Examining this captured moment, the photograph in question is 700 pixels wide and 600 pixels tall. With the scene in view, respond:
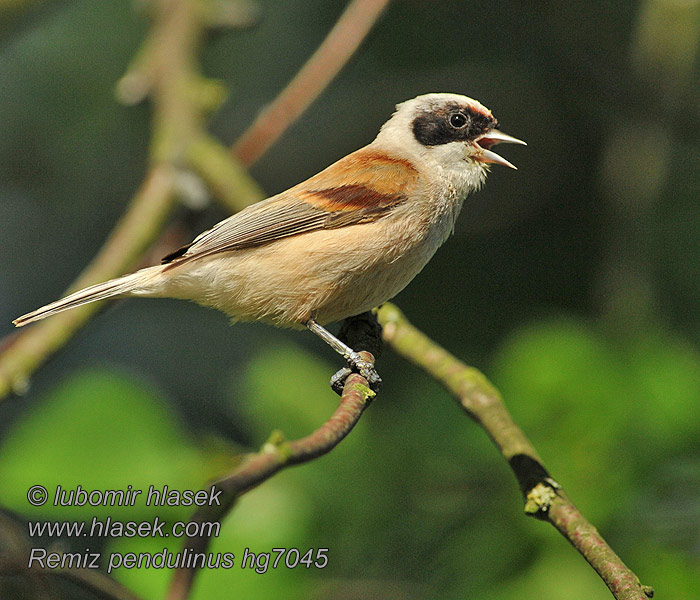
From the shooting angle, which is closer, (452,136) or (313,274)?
(313,274)

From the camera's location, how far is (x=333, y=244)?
376cm

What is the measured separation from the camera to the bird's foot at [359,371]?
3.40m

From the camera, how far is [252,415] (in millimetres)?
4230

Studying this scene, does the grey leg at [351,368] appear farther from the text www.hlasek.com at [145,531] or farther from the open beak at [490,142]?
the open beak at [490,142]

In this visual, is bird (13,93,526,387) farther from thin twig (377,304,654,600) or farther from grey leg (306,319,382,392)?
thin twig (377,304,654,600)

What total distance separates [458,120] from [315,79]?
3.14 feet

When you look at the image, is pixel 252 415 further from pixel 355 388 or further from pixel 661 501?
pixel 661 501

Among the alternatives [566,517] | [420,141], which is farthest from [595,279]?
[566,517]

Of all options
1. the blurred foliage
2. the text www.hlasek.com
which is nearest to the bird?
the blurred foliage

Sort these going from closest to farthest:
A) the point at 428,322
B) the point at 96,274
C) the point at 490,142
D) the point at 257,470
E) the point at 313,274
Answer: the point at 257,470 → the point at 313,274 → the point at 490,142 → the point at 96,274 → the point at 428,322

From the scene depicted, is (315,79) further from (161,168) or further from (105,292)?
(105,292)

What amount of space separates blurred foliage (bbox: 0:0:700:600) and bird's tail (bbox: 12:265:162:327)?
0.55m

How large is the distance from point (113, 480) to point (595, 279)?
379 centimetres

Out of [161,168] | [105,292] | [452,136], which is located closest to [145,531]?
[105,292]
